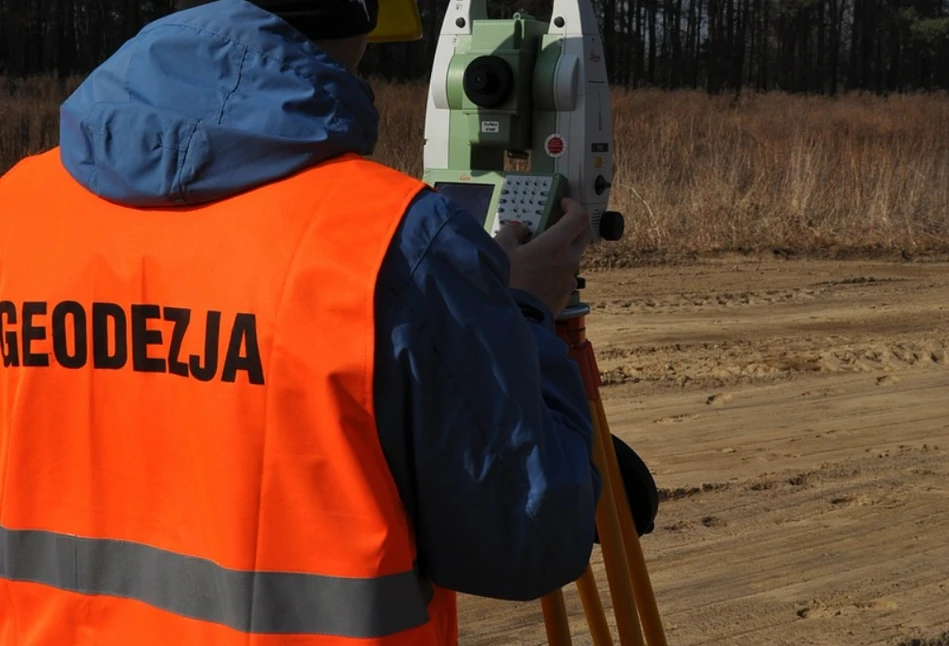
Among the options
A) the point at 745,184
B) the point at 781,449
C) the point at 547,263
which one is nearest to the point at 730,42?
the point at 745,184

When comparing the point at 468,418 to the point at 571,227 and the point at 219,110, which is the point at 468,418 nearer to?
the point at 219,110

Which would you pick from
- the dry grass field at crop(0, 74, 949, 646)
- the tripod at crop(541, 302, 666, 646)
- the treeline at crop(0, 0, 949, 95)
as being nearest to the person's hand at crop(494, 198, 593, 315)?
the tripod at crop(541, 302, 666, 646)

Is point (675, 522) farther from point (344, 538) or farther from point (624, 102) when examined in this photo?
point (624, 102)

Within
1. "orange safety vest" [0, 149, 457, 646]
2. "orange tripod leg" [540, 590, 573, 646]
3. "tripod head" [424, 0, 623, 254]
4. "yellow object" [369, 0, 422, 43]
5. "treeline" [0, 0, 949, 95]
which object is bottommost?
"orange tripod leg" [540, 590, 573, 646]

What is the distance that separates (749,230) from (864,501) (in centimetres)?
522

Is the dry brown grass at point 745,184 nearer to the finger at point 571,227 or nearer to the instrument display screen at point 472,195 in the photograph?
the instrument display screen at point 472,195

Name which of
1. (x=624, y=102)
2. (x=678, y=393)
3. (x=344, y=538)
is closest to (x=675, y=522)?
(x=678, y=393)

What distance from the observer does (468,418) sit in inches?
44.8

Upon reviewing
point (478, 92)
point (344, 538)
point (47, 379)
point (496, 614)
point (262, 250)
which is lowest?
point (496, 614)

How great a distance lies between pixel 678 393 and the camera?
18.6ft


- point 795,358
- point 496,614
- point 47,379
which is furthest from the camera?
point 795,358

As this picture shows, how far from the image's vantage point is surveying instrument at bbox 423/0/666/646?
2162mm

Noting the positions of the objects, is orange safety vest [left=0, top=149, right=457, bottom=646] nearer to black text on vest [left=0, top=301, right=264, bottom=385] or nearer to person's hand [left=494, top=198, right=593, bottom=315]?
black text on vest [left=0, top=301, right=264, bottom=385]

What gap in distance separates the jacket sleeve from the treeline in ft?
101
